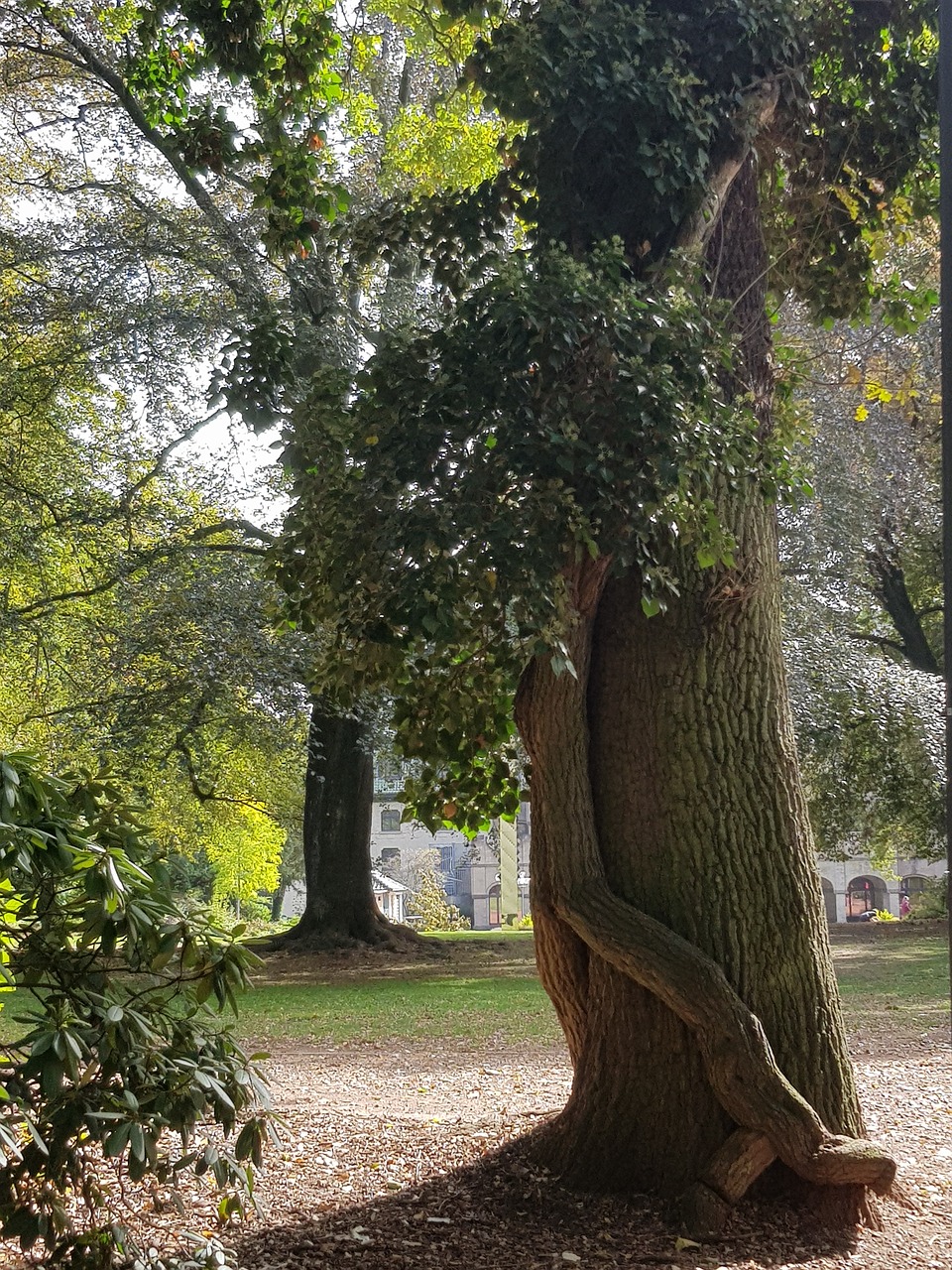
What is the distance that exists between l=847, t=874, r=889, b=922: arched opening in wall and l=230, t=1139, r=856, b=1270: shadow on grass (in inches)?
1500

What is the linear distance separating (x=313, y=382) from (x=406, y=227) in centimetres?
135

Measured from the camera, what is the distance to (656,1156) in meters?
4.86

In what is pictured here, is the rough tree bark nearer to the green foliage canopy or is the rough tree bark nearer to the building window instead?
the green foliage canopy

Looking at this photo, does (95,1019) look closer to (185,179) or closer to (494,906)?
(185,179)

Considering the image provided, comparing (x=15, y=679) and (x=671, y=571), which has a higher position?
(x=15, y=679)

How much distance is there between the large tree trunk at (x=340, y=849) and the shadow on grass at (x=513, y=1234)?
12.2 metres

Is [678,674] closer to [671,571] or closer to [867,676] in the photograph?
[671,571]

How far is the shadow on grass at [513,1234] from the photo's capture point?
172 inches

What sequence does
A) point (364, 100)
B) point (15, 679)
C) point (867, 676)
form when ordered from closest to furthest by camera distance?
point (364, 100)
point (867, 676)
point (15, 679)

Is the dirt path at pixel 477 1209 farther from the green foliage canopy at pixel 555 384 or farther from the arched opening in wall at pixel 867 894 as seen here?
the arched opening in wall at pixel 867 894

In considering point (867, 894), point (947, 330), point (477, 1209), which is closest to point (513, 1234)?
point (477, 1209)

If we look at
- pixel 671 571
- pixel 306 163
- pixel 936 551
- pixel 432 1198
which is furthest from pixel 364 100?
pixel 936 551

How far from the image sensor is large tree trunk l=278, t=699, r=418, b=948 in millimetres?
17062

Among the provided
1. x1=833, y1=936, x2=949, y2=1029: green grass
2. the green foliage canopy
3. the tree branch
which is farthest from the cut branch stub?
the tree branch
